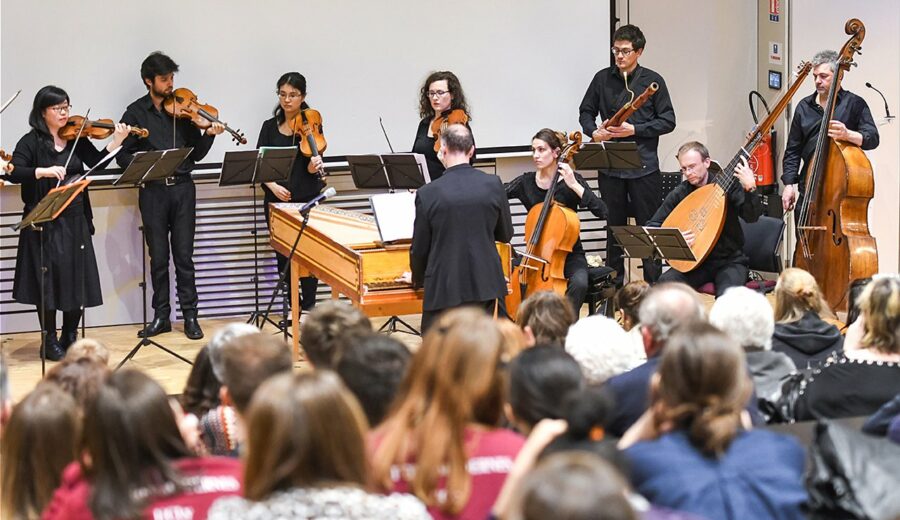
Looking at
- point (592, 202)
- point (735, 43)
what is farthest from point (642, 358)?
point (735, 43)

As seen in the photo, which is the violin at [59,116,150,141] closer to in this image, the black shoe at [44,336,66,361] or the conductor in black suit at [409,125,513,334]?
the black shoe at [44,336,66,361]

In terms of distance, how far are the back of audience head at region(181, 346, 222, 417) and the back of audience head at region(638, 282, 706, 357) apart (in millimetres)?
1349

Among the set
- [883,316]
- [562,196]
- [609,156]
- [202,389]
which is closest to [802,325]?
[883,316]

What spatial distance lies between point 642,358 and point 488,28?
4916 millimetres

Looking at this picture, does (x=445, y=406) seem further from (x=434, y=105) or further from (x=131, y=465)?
(x=434, y=105)

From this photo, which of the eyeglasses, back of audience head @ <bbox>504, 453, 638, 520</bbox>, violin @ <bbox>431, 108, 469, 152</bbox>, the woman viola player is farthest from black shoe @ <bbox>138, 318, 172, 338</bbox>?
back of audience head @ <bbox>504, 453, 638, 520</bbox>

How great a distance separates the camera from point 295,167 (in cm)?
813

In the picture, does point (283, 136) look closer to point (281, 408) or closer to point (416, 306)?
point (416, 306)

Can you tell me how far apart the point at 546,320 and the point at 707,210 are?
270 centimetres

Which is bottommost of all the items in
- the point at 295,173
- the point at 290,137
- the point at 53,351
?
the point at 53,351

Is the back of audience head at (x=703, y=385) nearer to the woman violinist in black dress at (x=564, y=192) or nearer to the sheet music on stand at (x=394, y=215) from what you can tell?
the sheet music on stand at (x=394, y=215)

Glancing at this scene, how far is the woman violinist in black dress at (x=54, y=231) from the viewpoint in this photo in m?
7.30

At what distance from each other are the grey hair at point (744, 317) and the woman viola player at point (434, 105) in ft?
13.2

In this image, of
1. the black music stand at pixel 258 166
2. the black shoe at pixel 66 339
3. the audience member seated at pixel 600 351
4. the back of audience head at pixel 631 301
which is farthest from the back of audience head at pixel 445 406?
the black shoe at pixel 66 339
